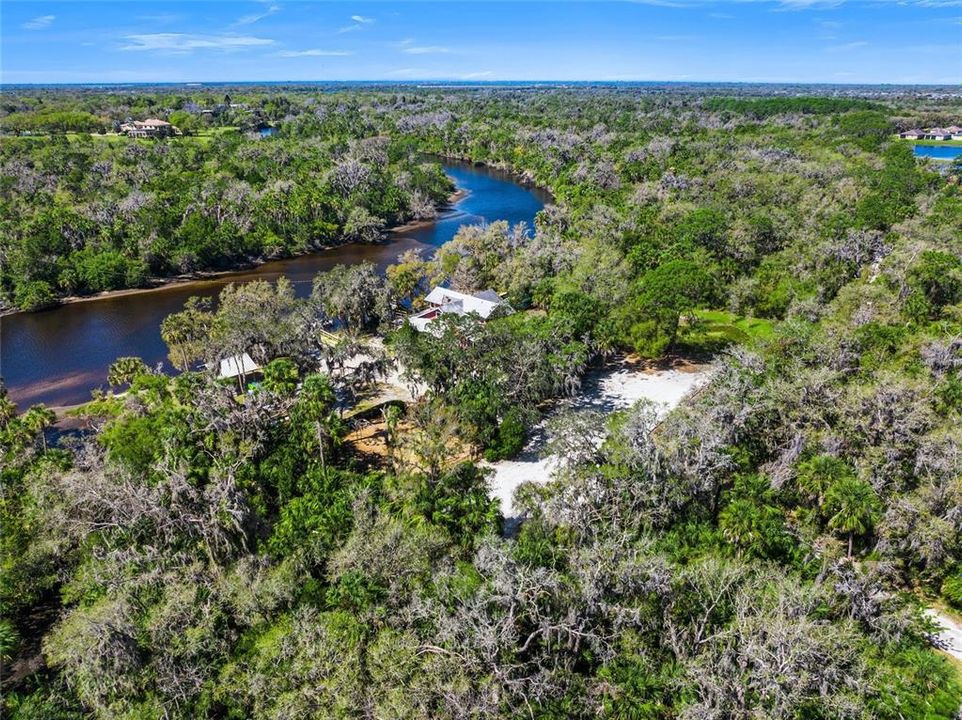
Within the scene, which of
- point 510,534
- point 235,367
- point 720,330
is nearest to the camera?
point 510,534

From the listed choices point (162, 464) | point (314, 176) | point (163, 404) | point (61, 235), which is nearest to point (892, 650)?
point (162, 464)

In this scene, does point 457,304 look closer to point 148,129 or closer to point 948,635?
point 948,635

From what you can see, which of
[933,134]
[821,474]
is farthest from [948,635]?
[933,134]

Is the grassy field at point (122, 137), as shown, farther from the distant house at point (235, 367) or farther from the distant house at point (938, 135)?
the distant house at point (938, 135)

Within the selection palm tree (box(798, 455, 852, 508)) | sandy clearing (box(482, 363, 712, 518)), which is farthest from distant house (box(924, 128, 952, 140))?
palm tree (box(798, 455, 852, 508))

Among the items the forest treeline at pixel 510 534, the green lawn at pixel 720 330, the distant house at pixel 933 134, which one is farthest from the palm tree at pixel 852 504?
the distant house at pixel 933 134
